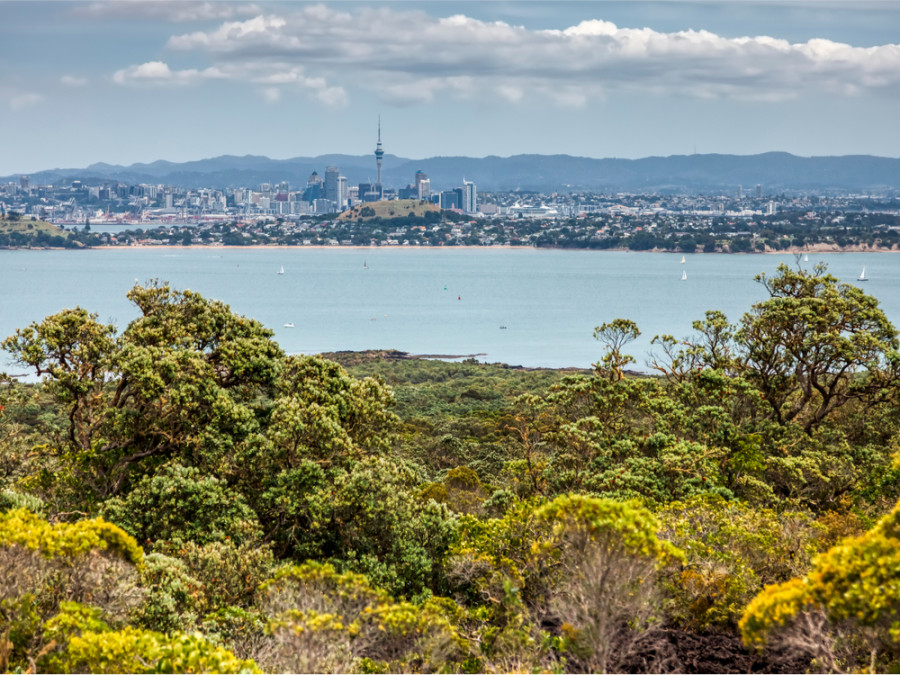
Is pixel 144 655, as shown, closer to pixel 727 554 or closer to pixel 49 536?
pixel 49 536

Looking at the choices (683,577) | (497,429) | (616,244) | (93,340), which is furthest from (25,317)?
(616,244)

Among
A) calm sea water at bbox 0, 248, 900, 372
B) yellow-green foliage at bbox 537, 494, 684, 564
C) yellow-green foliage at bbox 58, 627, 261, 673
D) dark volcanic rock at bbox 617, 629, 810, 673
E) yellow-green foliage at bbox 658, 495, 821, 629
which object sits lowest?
calm sea water at bbox 0, 248, 900, 372

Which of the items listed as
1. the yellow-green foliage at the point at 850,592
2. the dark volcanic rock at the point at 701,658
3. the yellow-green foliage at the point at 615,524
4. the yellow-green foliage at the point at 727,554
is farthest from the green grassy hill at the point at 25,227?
the yellow-green foliage at the point at 850,592

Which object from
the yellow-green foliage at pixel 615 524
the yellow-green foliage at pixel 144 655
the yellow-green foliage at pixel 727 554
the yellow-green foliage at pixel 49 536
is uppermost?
the yellow-green foliage at pixel 615 524

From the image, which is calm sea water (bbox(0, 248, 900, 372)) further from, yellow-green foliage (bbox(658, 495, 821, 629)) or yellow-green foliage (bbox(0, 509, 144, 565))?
yellow-green foliage (bbox(658, 495, 821, 629))

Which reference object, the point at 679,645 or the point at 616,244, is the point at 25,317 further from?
the point at 616,244

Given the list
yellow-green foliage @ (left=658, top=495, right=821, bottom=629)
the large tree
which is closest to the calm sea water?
the large tree

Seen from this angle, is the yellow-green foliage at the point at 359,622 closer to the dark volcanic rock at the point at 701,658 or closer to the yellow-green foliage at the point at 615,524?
the yellow-green foliage at the point at 615,524
